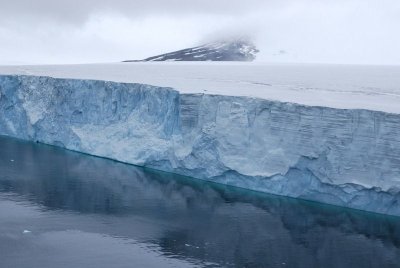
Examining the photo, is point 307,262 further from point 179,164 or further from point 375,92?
point 375,92

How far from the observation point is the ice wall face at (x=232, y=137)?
10.1 m

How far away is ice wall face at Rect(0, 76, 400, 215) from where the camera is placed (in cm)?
1006

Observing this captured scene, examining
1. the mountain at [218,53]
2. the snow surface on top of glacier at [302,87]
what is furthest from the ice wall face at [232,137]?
the mountain at [218,53]

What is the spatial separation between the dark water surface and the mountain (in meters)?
18.8

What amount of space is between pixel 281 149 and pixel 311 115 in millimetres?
923

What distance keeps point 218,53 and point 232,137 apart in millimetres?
20549

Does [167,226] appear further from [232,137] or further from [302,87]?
[302,87]

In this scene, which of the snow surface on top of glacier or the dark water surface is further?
the snow surface on top of glacier

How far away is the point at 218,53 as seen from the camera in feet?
105

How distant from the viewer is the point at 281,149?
36.4ft

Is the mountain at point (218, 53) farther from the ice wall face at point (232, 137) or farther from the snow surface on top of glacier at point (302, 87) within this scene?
the ice wall face at point (232, 137)

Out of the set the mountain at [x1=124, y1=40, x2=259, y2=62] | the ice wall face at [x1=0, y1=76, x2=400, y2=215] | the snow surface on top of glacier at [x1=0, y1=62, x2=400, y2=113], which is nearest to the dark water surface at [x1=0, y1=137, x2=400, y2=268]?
the ice wall face at [x1=0, y1=76, x2=400, y2=215]

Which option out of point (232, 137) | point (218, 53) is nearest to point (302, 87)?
point (232, 137)

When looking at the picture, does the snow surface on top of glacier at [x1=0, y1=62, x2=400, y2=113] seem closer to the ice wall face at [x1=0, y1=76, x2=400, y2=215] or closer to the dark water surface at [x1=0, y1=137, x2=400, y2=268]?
the ice wall face at [x1=0, y1=76, x2=400, y2=215]
